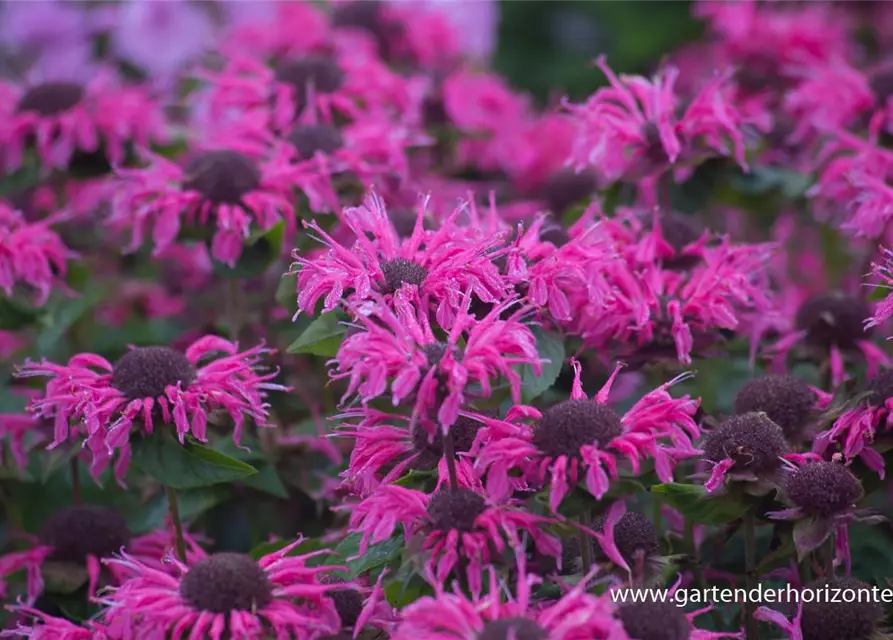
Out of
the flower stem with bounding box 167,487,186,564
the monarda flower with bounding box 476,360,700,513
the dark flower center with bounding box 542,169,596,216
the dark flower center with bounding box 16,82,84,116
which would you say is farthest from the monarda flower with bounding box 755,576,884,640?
the dark flower center with bounding box 16,82,84,116

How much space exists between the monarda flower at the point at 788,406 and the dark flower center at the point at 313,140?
0.90 m

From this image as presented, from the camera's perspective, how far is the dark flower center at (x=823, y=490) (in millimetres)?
1491

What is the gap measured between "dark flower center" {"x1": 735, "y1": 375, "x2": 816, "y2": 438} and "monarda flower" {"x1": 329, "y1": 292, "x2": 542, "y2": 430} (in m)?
A: 0.44

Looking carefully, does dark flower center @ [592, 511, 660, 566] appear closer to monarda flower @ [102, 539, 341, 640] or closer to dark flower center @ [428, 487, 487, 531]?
dark flower center @ [428, 487, 487, 531]

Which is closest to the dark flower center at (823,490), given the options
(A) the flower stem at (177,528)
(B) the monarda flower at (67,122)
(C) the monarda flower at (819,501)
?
(C) the monarda flower at (819,501)

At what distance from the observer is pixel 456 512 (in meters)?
1.33

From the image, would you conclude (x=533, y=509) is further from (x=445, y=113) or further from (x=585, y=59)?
(x=585, y=59)

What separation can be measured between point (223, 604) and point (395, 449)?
29 centimetres

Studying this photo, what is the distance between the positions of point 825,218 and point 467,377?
1.32 metres

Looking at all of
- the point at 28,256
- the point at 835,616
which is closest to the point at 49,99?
the point at 28,256

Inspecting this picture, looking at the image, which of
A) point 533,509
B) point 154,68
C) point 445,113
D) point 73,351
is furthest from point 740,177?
point 154,68

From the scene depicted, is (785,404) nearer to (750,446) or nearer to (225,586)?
(750,446)

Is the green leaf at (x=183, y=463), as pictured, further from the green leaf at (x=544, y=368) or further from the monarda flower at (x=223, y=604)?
the green leaf at (x=544, y=368)

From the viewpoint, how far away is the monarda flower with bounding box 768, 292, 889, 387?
1.93 meters
